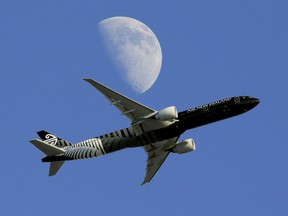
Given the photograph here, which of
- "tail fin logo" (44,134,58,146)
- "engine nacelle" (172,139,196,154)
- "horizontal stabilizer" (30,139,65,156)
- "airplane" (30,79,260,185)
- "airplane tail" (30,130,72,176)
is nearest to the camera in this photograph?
"airplane" (30,79,260,185)

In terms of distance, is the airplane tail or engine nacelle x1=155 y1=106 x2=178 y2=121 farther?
the airplane tail

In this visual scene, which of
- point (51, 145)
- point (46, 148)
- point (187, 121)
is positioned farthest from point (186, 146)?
→ point (46, 148)

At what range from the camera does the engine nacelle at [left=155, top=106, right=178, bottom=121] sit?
65.2 metres

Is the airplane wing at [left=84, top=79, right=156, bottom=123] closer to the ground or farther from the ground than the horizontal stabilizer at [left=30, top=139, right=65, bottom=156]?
farther from the ground

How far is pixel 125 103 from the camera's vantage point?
214 ft

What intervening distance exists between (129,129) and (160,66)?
8163 mm

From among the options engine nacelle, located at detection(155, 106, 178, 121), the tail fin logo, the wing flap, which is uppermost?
the tail fin logo

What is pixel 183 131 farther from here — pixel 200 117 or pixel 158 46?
pixel 158 46

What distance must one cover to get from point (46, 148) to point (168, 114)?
15950 millimetres

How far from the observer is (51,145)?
71625 millimetres

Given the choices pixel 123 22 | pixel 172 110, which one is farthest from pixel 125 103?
pixel 123 22

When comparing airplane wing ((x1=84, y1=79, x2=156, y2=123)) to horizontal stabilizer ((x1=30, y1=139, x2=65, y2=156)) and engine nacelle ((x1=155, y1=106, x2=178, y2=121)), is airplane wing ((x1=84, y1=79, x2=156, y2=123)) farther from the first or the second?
horizontal stabilizer ((x1=30, y1=139, x2=65, y2=156))

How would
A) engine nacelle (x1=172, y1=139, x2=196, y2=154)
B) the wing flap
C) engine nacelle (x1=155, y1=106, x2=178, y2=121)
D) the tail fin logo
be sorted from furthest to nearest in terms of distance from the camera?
the wing flap, the tail fin logo, engine nacelle (x1=172, y1=139, x2=196, y2=154), engine nacelle (x1=155, y1=106, x2=178, y2=121)

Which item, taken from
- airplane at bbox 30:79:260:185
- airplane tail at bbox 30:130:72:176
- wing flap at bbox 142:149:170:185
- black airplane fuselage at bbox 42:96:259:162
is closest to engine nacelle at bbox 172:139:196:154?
airplane at bbox 30:79:260:185
